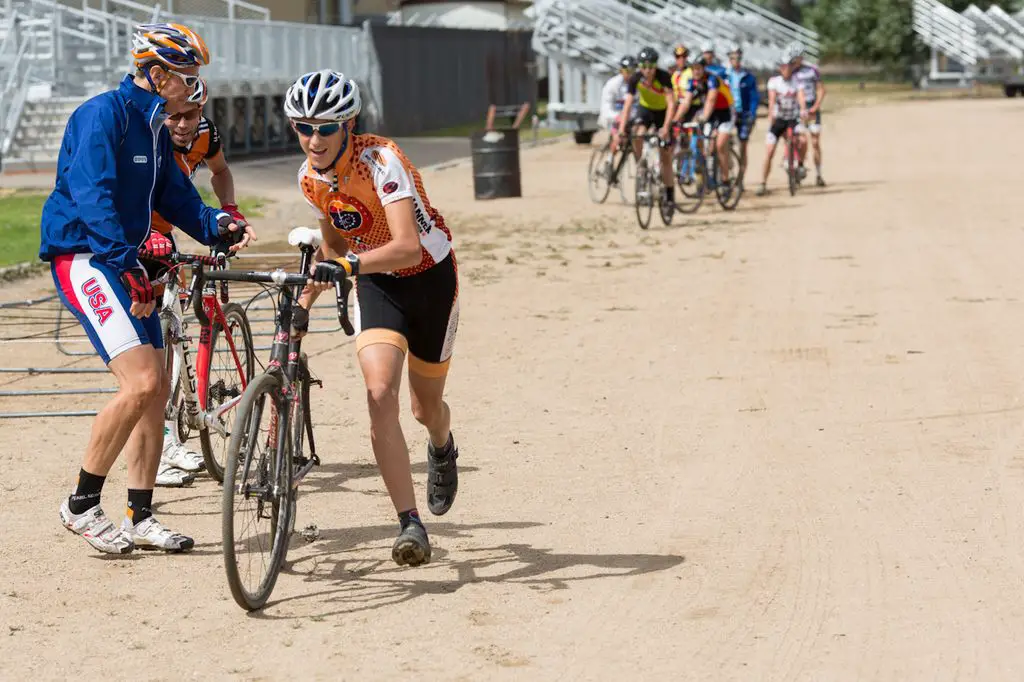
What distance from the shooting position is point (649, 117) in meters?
19.5

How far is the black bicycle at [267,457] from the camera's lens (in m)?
5.75

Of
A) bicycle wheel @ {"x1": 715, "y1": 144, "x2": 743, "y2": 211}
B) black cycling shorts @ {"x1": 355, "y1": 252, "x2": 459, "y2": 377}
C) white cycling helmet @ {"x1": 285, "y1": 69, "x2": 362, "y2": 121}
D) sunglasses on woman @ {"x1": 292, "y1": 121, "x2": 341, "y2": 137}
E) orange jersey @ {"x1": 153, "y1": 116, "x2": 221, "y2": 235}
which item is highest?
white cycling helmet @ {"x1": 285, "y1": 69, "x2": 362, "y2": 121}

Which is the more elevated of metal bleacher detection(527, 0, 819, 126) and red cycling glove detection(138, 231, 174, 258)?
metal bleacher detection(527, 0, 819, 126)

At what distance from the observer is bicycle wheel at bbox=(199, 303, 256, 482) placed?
754 cm

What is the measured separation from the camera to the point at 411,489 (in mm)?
6262

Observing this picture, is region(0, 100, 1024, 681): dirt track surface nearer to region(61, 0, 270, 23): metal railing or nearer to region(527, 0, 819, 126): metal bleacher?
region(61, 0, 270, 23): metal railing

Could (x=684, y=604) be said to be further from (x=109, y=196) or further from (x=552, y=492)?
(x=109, y=196)

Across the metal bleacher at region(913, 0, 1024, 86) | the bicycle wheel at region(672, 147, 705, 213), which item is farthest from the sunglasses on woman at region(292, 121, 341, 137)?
the metal bleacher at region(913, 0, 1024, 86)

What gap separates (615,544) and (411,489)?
98cm

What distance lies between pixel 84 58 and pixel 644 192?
14039mm

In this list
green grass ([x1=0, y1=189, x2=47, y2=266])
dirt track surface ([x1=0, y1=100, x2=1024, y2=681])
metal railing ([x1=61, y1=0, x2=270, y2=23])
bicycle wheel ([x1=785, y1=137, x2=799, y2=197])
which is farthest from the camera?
metal railing ([x1=61, y1=0, x2=270, y2=23])

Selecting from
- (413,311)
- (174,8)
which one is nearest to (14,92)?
(174,8)

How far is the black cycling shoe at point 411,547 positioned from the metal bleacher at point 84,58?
21.7 meters

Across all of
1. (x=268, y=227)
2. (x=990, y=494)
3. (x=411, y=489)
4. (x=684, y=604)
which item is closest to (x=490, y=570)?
(x=411, y=489)
